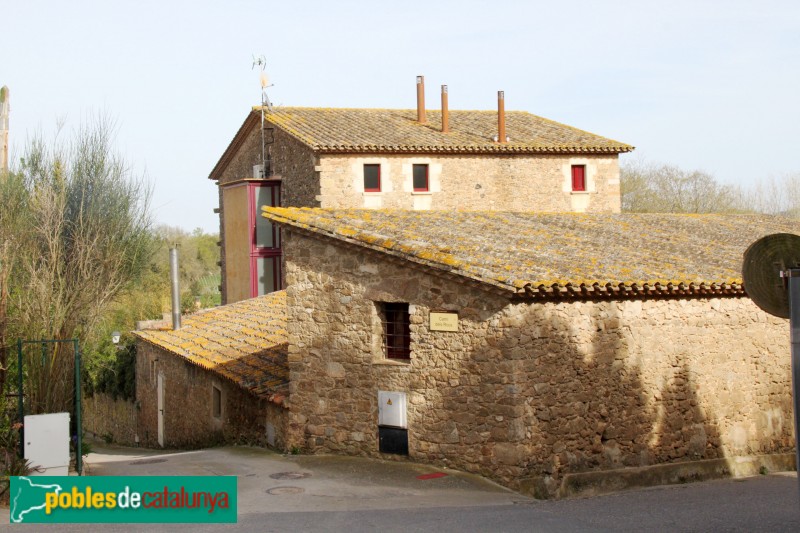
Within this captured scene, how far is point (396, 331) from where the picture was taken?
42.8ft

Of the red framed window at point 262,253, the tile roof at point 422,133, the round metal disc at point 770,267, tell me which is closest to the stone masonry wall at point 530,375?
the round metal disc at point 770,267

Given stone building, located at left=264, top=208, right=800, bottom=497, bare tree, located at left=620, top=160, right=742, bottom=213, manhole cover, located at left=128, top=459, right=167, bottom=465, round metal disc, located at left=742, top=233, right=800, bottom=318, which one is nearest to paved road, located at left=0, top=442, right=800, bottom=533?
stone building, located at left=264, top=208, right=800, bottom=497

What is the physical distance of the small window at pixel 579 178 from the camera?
2891 cm

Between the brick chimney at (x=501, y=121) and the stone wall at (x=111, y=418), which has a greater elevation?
the brick chimney at (x=501, y=121)

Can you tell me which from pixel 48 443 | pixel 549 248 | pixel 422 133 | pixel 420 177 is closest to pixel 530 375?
pixel 549 248

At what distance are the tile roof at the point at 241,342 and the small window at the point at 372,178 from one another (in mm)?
4565

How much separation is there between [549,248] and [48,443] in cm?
739

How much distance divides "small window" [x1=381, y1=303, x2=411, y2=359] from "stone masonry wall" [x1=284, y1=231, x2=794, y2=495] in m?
0.17

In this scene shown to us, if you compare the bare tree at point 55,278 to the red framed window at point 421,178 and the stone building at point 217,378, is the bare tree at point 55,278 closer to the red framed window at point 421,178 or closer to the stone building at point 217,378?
the stone building at point 217,378

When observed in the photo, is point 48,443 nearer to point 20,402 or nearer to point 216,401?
point 20,402

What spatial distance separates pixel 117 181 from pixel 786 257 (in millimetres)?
16913

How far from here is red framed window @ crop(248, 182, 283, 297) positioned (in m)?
26.8

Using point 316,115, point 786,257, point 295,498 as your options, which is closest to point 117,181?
point 316,115

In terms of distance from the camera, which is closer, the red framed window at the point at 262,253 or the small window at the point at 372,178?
the small window at the point at 372,178
